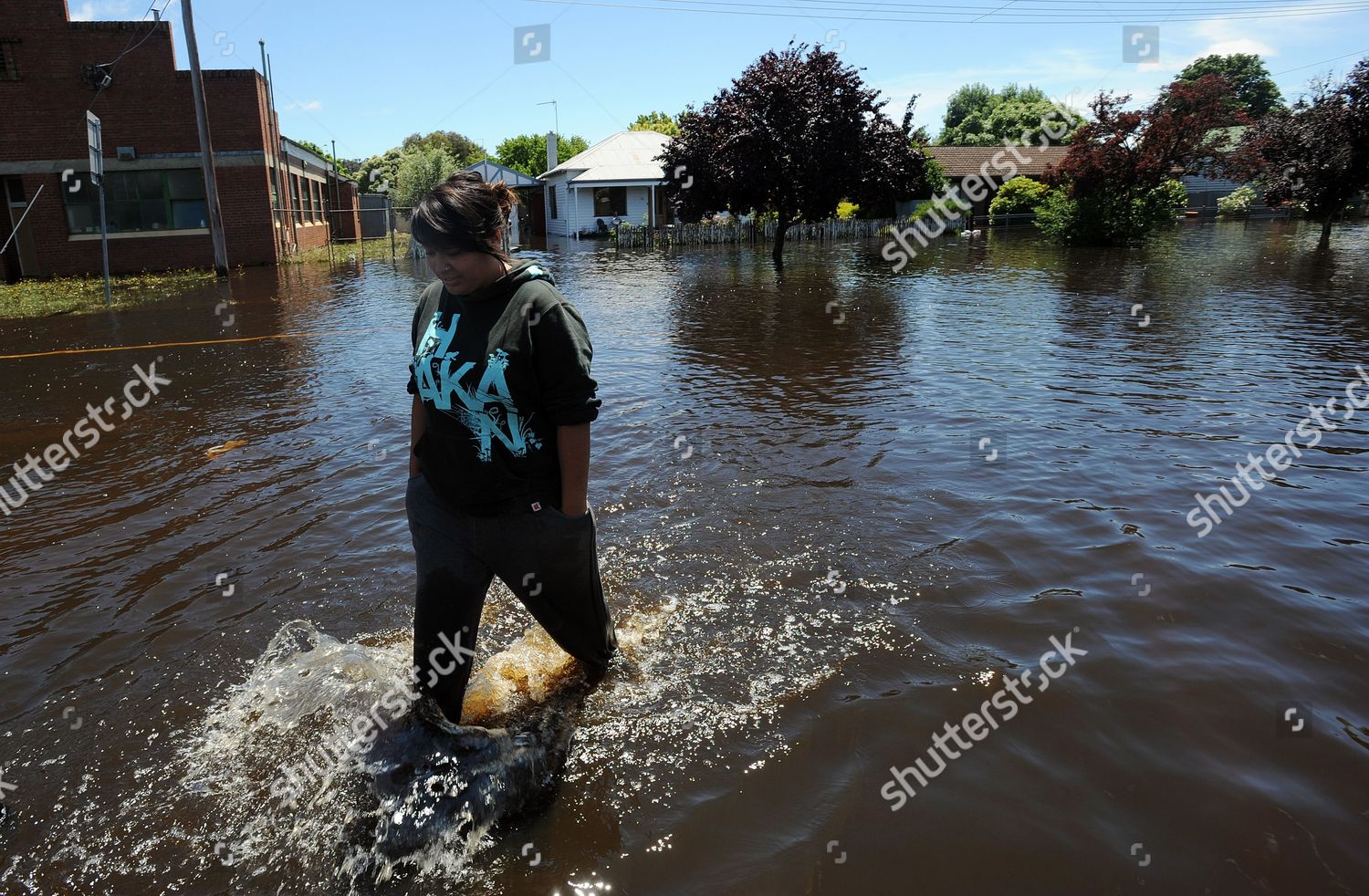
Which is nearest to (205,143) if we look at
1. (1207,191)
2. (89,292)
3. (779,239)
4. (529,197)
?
(89,292)

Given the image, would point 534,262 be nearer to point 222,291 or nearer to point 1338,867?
point 1338,867

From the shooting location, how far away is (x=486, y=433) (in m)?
2.71

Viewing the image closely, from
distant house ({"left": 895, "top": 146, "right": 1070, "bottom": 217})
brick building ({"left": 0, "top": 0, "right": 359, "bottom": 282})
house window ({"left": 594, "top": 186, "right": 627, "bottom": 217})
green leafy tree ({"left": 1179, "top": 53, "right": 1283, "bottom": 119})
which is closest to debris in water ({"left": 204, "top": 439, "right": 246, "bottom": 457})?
brick building ({"left": 0, "top": 0, "right": 359, "bottom": 282})

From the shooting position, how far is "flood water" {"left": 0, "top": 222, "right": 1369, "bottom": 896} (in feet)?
8.78

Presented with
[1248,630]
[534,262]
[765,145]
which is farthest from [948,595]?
[765,145]

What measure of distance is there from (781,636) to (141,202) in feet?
83.5

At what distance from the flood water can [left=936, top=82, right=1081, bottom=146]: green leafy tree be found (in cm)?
5785

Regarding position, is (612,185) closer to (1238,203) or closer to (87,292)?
(87,292)

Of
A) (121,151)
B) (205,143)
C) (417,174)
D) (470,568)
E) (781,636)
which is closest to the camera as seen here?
(470,568)

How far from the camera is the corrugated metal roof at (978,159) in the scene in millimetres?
48562

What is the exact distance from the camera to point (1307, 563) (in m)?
4.52

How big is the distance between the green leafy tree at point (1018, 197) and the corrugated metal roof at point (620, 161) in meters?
16.4

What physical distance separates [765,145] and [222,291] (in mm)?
13431

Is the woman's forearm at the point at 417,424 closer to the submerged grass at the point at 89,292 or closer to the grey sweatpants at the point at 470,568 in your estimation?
the grey sweatpants at the point at 470,568
